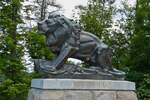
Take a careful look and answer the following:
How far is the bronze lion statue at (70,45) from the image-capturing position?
6.84 m

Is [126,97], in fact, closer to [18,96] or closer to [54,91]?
[54,91]

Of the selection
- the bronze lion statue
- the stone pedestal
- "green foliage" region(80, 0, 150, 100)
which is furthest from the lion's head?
"green foliage" region(80, 0, 150, 100)

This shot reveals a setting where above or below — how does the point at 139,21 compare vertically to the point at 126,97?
above

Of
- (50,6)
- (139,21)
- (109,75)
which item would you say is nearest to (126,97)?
(109,75)

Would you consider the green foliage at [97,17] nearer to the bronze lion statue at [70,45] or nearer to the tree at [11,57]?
the tree at [11,57]

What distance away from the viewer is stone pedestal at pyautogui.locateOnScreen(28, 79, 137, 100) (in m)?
6.27

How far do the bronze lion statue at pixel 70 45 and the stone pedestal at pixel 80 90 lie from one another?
13.3 inches

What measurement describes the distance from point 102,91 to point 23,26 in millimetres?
6769

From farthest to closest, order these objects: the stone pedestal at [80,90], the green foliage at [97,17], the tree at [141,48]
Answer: the green foliage at [97,17], the tree at [141,48], the stone pedestal at [80,90]

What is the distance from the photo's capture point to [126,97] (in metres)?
6.86

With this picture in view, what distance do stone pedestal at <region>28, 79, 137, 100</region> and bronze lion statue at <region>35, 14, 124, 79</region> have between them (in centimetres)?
34

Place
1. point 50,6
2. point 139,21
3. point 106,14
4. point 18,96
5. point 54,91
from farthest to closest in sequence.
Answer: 1. point 106,14
2. point 50,6
3. point 139,21
4. point 18,96
5. point 54,91

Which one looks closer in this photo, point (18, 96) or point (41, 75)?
point (41, 75)

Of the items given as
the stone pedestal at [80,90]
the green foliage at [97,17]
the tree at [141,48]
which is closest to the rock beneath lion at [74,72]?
the stone pedestal at [80,90]
